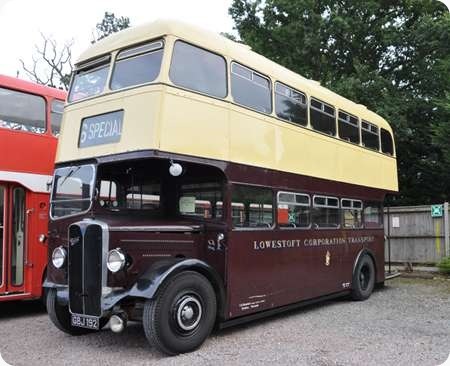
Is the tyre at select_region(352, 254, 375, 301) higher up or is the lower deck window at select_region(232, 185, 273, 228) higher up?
the lower deck window at select_region(232, 185, 273, 228)

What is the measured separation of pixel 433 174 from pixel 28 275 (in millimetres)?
14129

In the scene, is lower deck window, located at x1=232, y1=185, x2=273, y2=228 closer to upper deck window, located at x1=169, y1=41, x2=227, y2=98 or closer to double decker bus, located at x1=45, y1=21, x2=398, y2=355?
double decker bus, located at x1=45, y1=21, x2=398, y2=355

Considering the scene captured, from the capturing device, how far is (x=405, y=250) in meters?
16.0

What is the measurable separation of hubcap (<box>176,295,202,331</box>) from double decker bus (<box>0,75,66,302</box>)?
10.8ft

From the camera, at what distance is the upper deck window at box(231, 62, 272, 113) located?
315 inches

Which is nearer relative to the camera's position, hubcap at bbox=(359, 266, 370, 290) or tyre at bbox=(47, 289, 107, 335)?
tyre at bbox=(47, 289, 107, 335)

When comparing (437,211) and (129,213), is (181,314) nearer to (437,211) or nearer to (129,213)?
(129,213)

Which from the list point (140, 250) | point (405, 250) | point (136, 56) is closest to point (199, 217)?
point (140, 250)

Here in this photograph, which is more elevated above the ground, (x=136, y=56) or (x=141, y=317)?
(x=136, y=56)

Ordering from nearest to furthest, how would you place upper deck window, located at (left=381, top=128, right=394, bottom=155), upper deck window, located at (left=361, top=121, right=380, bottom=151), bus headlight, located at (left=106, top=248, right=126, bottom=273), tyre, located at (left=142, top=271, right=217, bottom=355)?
tyre, located at (left=142, top=271, right=217, bottom=355)
bus headlight, located at (left=106, top=248, right=126, bottom=273)
upper deck window, located at (left=361, top=121, right=380, bottom=151)
upper deck window, located at (left=381, top=128, right=394, bottom=155)

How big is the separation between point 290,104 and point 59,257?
4535 mm

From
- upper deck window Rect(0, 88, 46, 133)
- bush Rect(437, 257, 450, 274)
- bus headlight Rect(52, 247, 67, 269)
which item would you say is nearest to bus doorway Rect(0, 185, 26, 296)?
upper deck window Rect(0, 88, 46, 133)

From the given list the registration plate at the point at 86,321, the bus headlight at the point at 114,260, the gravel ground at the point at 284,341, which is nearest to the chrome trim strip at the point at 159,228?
the bus headlight at the point at 114,260

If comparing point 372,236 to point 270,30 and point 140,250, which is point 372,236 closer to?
point 140,250
